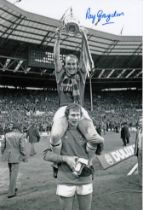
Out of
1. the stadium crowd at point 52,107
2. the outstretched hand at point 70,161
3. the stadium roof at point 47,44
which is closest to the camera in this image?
the outstretched hand at point 70,161

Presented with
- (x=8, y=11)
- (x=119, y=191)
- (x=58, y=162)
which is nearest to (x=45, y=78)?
Result: (x=8, y=11)

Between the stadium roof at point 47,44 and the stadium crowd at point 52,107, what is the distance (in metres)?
4.07

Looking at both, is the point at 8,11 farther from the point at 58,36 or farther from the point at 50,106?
the point at 58,36

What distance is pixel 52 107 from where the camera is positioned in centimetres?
3781

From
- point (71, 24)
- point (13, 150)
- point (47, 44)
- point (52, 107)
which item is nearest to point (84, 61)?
point (71, 24)

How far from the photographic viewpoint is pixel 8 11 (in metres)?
24.4

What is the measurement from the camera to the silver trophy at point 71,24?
3705 mm

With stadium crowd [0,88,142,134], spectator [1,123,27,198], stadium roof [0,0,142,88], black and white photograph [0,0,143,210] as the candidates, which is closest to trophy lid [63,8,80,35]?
black and white photograph [0,0,143,210]

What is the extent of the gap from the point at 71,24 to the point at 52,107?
1347 inches

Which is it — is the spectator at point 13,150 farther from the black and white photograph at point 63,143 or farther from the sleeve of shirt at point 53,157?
the sleeve of shirt at point 53,157

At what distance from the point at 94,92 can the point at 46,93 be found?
313 inches

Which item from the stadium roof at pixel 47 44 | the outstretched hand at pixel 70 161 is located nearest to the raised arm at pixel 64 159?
the outstretched hand at pixel 70 161

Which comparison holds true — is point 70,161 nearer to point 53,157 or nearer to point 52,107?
point 53,157

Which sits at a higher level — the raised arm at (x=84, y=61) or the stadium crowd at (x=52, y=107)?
the raised arm at (x=84, y=61)
